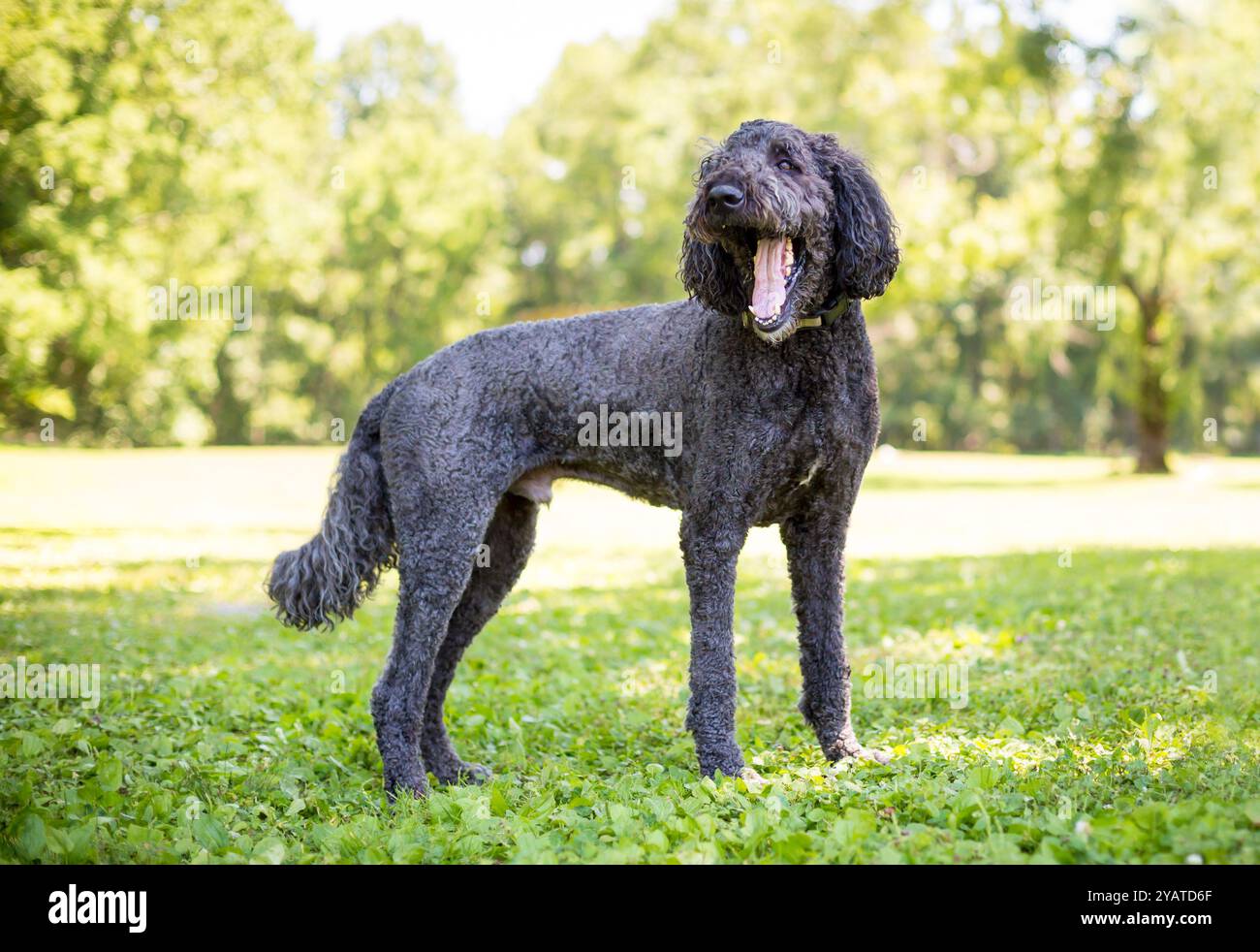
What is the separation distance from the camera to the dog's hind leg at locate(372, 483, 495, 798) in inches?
179

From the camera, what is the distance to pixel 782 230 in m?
3.97

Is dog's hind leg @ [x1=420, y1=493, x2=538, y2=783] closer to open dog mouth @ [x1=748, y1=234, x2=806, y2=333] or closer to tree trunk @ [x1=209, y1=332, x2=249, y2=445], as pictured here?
open dog mouth @ [x1=748, y1=234, x2=806, y2=333]

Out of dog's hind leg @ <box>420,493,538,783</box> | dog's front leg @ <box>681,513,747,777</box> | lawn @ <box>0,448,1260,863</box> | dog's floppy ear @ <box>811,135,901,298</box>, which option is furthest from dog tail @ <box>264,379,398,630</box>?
dog's floppy ear @ <box>811,135,901,298</box>

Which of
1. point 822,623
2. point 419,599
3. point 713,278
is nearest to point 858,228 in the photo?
point 713,278

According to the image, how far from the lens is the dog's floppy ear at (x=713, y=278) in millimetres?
4219

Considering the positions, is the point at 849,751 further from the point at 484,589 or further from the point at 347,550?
the point at 347,550

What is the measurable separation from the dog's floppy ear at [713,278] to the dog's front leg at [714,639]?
0.85 m

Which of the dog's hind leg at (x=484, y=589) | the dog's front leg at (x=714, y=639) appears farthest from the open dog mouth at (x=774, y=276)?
the dog's hind leg at (x=484, y=589)

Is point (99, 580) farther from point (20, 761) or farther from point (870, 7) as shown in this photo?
point (870, 7)

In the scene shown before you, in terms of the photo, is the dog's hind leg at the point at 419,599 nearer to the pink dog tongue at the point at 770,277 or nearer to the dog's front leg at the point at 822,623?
the dog's front leg at the point at 822,623

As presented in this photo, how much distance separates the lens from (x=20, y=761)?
4.65 metres

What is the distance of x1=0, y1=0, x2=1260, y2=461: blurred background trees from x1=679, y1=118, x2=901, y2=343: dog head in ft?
1.19

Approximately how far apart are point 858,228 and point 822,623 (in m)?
1.66

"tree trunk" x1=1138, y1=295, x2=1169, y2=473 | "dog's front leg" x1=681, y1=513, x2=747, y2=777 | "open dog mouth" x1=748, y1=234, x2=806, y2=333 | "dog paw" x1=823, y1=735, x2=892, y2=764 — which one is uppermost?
"tree trunk" x1=1138, y1=295, x2=1169, y2=473
